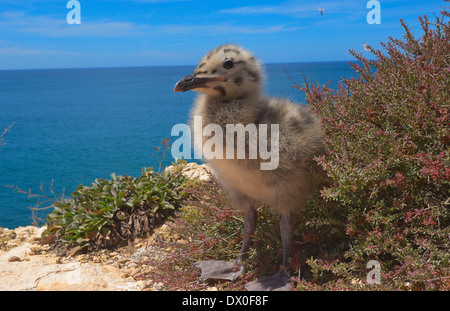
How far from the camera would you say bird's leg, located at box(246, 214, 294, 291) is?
3414 millimetres

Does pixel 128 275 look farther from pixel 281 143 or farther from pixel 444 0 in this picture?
pixel 444 0

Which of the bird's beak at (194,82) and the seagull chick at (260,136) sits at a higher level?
the bird's beak at (194,82)

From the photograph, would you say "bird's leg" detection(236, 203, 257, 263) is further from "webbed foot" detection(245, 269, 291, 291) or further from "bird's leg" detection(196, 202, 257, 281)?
"webbed foot" detection(245, 269, 291, 291)

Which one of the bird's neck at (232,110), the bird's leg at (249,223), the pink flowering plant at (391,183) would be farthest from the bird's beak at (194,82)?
the bird's leg at (249,223)

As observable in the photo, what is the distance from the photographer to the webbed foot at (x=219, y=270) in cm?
366

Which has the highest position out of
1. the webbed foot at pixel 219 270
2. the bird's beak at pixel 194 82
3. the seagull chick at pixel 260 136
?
the bird's beak at pixel 194 82

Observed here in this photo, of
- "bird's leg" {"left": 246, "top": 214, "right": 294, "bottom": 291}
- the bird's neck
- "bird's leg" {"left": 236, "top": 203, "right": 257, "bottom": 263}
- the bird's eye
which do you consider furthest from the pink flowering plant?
the bird's eye

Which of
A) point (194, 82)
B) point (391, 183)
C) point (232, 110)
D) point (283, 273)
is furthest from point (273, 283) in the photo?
point (194, 82)

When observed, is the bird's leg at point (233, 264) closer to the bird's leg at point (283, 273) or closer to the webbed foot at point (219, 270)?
the webbed foot at point (219, 270)

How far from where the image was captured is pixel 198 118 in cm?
330

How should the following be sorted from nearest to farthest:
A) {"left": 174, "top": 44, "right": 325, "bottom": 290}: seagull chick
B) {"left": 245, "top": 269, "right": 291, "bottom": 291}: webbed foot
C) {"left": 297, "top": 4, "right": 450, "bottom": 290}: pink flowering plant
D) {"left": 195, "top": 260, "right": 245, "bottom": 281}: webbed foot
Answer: {"left": 297, "top": 4, "right": 450, "bottom": 290}: pink flowering plant
{"left": 174, "top": 44, "right": 325, "bottom": 290}: seagull chick
{"left": 245, "top": 269, "right": 291, "bottom": 291}: webbed foot
{"left": 195, "top": 260, "right": 245, "bottom": 281}: webbed foot

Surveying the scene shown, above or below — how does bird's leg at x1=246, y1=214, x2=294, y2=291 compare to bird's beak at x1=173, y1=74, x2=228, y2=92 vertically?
below

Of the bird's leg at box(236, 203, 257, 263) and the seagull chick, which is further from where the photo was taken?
the bird's leg at box(236, 203, 257, 263)

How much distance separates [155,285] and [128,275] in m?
0.45
